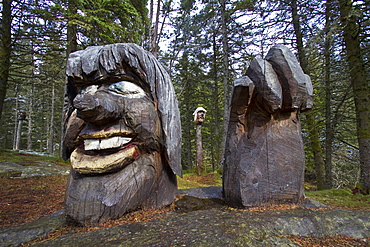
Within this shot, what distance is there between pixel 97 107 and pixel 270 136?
1988 millimetres

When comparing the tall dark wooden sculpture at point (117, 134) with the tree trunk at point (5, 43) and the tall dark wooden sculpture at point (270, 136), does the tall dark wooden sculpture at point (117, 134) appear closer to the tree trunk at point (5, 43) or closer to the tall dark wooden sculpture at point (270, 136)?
the tall dark wooden sculpture at point (270, 136)

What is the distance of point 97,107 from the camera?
6.67 ft

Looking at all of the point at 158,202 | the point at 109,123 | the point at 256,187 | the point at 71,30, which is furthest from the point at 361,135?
the point at 71,30

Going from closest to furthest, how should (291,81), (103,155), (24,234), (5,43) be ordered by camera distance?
1. (24,234)
2. (103,155)
3. (291,81)
4. (5,43)

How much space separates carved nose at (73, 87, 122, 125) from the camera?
6.49 ft

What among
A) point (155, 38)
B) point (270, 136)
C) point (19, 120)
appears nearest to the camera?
point (270, 136)

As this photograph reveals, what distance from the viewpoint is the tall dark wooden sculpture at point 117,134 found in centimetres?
210

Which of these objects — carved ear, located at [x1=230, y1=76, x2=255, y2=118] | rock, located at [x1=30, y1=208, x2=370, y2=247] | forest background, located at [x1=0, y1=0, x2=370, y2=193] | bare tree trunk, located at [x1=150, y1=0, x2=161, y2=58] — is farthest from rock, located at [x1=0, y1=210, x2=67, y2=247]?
bare tree trunk, located at [x1=150, y1=0, x2=161, y2=58]

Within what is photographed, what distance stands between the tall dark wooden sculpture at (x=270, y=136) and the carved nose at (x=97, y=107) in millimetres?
1436

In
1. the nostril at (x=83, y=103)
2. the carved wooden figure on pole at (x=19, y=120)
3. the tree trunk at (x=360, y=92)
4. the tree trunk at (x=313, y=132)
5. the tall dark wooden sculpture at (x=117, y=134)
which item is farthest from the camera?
the carved wooden figure on pole at (x=19, y=120)

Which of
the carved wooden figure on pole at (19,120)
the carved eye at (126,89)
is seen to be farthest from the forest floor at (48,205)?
the carved wooden figure on pole at (19,120)

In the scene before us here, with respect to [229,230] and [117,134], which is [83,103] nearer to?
[117,134]

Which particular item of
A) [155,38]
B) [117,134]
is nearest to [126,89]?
[117,134]

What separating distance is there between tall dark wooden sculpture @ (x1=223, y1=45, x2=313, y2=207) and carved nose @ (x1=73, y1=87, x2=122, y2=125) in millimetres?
1436
